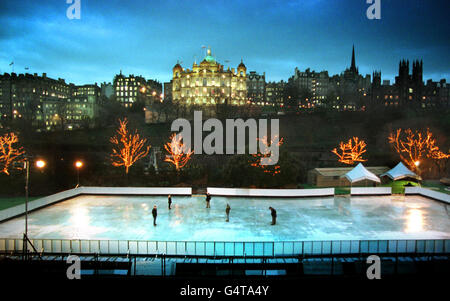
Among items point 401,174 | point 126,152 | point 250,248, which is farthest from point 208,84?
point 250,248

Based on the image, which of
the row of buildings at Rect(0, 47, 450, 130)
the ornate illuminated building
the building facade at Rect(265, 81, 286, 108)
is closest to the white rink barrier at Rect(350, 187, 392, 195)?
the row of buildings at Rect(0, 47, 450, 130)

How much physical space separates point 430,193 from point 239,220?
1893 cm

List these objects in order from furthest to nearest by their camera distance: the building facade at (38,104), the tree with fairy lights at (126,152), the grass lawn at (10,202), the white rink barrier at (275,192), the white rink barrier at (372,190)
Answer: the building facade at (38,104) < the tree with fairy lights at (126,152) < the white rink barrier at (372,190) < the white rink barrier at (275,192) < the grass lawn at (10,202)

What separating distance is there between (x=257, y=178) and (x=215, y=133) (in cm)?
2843

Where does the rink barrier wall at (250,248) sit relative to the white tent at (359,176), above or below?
below

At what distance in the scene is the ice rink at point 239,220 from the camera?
17.4 metres

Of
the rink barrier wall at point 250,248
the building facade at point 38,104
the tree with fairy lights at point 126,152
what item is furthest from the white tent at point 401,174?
the building facade at point 38,104

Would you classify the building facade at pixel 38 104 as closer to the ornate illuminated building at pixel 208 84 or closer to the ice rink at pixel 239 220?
the ornate illuminated building at pixel 208 84

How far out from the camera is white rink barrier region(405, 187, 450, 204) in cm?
2536

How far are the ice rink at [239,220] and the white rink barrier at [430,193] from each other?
750mm

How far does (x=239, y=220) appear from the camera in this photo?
66.6 ft

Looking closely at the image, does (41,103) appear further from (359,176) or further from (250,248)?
(250,248)

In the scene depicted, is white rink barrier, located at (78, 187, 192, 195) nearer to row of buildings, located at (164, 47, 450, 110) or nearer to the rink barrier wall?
the rink barrier wall
